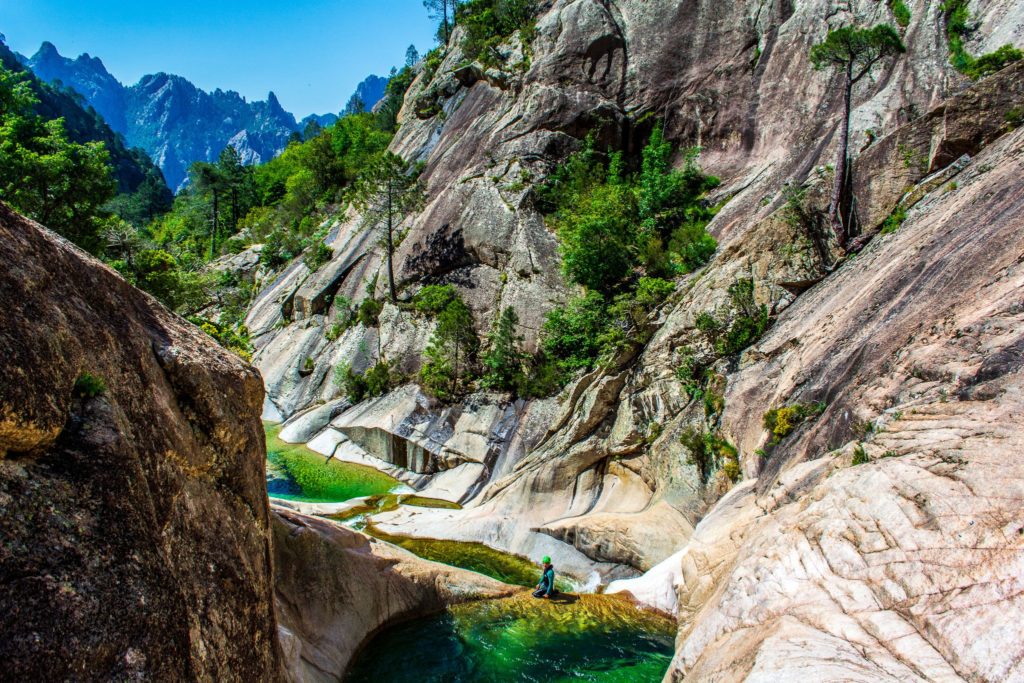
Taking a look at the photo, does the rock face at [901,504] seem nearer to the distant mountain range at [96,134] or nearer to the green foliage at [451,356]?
the green foliage at [451,356]

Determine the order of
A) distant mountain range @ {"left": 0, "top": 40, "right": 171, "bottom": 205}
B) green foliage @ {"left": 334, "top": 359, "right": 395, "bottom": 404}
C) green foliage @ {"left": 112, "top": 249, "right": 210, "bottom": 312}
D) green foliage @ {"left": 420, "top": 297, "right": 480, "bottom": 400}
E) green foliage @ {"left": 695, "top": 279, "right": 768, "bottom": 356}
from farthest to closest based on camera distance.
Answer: distant mountain range @ {"left": 0, "top": 40, "right": 171, "bottom": 205}, green foliage @ {"left": 334, "top": 359, "right": 395, "bottom": 404}, green foliage @ {"left": 420, "top": 297, "right": 480, "bottom": 400}, green foliage @ {"left": 112, "top": 249, "right": 210, "bottom": 312}, green foliage @ {"left": 695, "top": 279, "right": 768, "bottom": 356}

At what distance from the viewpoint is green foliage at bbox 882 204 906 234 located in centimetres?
1775

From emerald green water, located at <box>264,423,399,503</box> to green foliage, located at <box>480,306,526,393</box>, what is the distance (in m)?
7.24

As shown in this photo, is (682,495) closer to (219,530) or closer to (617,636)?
(617,636)

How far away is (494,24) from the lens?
47406 millimetres

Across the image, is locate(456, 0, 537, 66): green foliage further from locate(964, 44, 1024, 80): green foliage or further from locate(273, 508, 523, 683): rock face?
locate(273, 508, 523, 683): rock face

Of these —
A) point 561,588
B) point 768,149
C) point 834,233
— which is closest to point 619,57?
point 768,149

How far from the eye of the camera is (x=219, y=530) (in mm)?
7082

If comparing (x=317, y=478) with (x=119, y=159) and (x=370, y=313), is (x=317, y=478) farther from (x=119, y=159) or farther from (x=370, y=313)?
(x=119, y=159)

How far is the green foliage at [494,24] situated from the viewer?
45875 mm

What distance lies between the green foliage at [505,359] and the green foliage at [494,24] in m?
28.4

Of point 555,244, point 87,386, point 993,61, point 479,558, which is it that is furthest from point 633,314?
point 87,386

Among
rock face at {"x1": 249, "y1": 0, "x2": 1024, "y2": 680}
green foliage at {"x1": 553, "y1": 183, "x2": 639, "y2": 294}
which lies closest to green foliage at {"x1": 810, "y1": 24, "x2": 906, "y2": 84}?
rock face at {"x1": 249, "y1": 0, "x2": 1024, "y2": 680}

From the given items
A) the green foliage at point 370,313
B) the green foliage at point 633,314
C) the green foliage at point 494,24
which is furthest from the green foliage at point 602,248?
the green foliage at point 494,24
